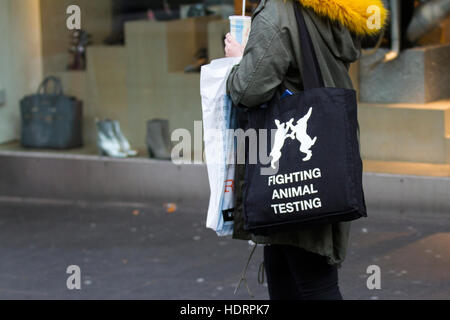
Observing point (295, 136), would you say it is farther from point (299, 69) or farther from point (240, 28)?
point (240, 28)

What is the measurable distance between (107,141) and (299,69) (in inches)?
→ 176

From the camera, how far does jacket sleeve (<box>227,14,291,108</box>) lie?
9.52 ft

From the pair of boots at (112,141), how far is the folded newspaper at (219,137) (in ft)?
13.1

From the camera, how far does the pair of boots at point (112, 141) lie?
7160mm

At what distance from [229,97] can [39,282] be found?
2385 mm

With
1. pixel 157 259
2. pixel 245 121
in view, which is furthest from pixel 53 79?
pixel 245 121

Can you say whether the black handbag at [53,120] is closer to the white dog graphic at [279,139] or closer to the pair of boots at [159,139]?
the pair of boots at [159,139]

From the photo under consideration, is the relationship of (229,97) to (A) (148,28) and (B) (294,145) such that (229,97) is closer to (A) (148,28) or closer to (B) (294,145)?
(B) (294,145)

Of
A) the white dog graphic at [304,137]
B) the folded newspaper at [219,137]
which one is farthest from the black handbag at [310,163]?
the folded newspaper at [219,137]

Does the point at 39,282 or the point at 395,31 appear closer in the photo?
the point at 39,282

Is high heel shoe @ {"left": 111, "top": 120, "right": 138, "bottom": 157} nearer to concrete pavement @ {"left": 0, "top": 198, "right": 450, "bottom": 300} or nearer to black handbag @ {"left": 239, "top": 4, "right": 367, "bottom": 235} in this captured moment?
concrete pavement @ {"left": 0, "top": 198, "right": 450, "bottom": 300}

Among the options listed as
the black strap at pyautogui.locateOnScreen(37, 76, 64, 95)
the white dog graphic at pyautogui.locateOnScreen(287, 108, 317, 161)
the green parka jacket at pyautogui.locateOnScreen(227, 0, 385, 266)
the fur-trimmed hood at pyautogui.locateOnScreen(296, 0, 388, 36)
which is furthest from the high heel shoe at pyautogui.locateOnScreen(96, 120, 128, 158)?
the white dog graphic at pyautogui.locateOnScreen(287, 108, 317, 161)

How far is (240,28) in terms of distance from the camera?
318 cm

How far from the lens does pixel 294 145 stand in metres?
2.88
